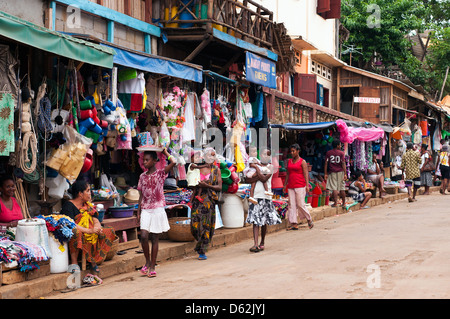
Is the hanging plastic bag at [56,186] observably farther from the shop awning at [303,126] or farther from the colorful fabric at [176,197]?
the shop awning at [303,126]

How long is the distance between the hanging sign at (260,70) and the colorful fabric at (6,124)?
774 centimetres

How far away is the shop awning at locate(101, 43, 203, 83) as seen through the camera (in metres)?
10.1

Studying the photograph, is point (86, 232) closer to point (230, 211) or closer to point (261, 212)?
point (261, 212)

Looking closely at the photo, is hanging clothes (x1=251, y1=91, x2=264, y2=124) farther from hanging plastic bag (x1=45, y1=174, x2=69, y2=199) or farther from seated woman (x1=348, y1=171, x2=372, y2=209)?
hanging plastic bag (x1=45, y1=174, x2=69, y2=199)

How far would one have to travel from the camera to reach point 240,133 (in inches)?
592

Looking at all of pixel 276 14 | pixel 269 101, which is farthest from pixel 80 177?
pixel 276 14

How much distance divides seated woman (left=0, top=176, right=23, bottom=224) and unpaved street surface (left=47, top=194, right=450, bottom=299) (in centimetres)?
147

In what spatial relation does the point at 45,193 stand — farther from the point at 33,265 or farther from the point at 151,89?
the point at 151,89

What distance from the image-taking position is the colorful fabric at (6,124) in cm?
774

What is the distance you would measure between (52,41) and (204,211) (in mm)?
3751

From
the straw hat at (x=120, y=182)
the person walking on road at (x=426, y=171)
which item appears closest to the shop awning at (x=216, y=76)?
the straw hat at (x=120, y=182)

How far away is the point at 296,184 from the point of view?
13398 mm

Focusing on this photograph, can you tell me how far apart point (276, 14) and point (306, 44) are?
6.00ft

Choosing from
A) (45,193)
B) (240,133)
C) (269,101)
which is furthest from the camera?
(269,101)
